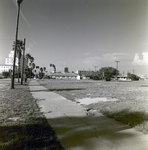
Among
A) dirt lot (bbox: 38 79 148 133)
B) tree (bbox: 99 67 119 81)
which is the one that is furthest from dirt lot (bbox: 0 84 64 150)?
tree (bbox: 99 67 119 81)

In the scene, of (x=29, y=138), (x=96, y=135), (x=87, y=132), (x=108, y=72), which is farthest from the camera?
(x=108, y=72)

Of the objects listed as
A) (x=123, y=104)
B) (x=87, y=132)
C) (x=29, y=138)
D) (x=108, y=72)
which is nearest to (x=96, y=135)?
(x=87, y=132)

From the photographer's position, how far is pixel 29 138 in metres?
3.25

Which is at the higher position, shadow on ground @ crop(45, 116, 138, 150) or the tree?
the tree

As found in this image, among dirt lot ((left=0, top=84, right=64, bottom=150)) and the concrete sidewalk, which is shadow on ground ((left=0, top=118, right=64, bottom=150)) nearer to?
dirt lot ((left=0, top=84, right=64, bottom=150))

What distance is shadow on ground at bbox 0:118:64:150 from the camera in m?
2.89

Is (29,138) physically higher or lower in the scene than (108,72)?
lower

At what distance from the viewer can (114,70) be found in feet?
222

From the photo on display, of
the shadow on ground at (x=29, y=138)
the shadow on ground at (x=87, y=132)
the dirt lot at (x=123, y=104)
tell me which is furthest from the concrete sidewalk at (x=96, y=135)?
the dirt lot at (x=123, y=104)

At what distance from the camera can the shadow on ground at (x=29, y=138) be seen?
9.50 feet

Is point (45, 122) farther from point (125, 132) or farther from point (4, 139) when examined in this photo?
point (125, 132)

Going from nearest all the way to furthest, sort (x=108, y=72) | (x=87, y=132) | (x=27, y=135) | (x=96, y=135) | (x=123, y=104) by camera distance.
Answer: (x=27, y=135) → (x=96, y=135) → (x=87, y=132) → (x=123, y=104) → (x=108, y=72)

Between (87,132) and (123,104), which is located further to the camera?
(123,104)

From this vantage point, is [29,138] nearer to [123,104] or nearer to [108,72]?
[123,104]
